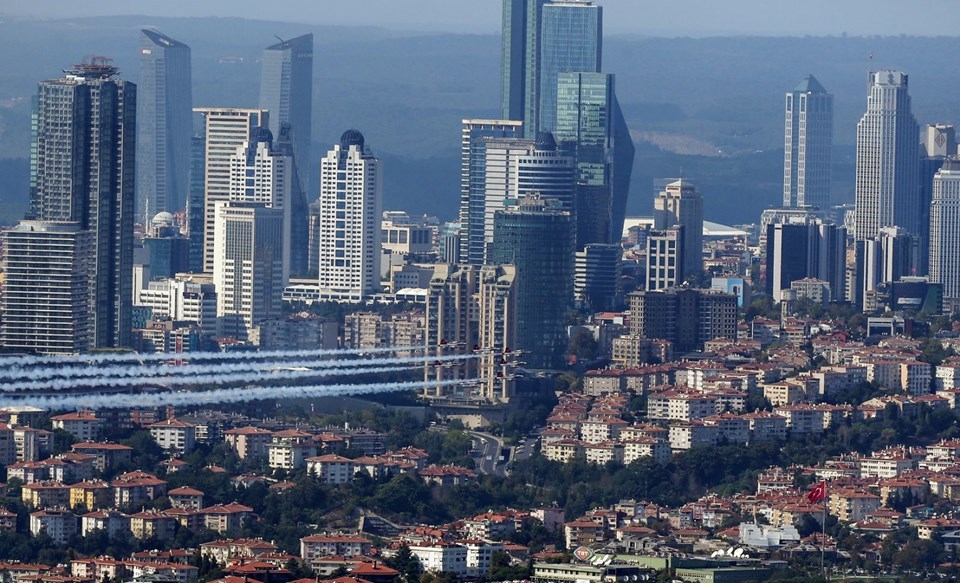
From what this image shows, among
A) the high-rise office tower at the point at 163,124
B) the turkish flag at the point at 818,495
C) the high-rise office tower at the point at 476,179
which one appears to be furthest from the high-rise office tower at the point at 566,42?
the turkish flag at the point at 818,495

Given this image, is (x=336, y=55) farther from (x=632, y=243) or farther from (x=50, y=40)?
(x=50, y=40)

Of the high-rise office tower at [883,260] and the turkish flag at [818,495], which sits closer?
the turkish flag at [818,495]

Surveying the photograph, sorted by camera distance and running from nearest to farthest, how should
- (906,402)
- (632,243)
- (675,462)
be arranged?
(675,462) < (906,402) < (632,243)

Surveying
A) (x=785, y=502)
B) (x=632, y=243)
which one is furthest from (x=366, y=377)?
(x=632, y=243)

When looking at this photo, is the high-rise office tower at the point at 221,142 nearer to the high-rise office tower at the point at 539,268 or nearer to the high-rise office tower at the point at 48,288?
the high-rise office tower at the point at 539,268

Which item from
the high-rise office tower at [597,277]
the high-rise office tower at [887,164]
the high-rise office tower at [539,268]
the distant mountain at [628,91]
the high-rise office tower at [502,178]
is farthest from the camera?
the distant mountain at [628,91]

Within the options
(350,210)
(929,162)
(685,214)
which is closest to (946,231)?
(685,214)

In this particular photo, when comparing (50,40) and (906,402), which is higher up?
(50,40)
